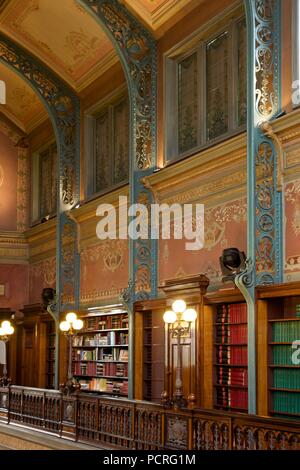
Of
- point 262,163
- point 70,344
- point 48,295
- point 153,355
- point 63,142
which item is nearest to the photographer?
point 262,163

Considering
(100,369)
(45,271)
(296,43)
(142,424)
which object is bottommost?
(142,424)

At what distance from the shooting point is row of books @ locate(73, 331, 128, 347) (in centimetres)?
1429

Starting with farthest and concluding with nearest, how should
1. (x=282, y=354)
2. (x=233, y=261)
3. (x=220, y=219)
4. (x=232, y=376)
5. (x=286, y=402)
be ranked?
(x=220, y=219), (x=232, y=376), (x=233, y=261), (x=282, y=354), (x=286, y=402)

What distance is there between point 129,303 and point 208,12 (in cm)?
461

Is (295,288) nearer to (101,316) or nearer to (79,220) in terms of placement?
(101,316)

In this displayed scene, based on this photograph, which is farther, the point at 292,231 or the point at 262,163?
the point at 262,163

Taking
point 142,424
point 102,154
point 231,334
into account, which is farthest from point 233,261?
point 102,154

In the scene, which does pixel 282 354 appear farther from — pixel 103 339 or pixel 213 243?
pixel 103 339

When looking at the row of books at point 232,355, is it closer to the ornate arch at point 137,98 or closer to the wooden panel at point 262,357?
the wooden panel at point 262,357

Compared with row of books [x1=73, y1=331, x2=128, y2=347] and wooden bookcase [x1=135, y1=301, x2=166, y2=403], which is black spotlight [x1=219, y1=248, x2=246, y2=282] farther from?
row of books [x1=73, y1=331, x2=128, y2=347]

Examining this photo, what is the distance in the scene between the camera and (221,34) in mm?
12188

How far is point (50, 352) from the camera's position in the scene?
1805 cm

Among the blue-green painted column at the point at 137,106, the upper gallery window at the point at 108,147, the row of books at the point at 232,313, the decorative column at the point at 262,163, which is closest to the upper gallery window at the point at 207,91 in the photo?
the blue-green painted column at the point at 137,106

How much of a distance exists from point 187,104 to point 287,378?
5.10m
